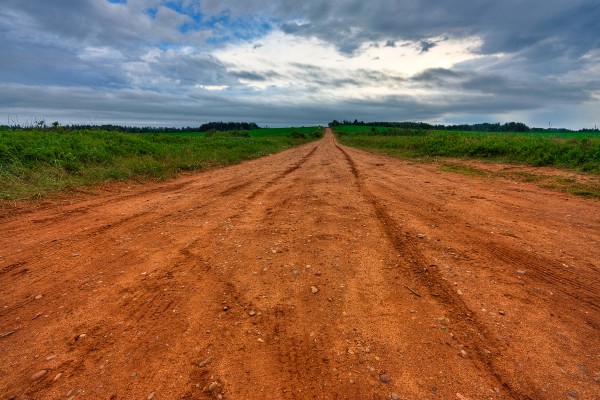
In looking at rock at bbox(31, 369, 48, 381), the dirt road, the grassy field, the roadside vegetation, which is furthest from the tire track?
the grassy field

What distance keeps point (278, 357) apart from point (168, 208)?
449 centimetres

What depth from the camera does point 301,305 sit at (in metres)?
2.93

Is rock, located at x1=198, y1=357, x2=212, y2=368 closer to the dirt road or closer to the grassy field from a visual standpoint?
the dirt road

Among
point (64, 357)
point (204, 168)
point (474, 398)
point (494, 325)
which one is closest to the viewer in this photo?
point (474, 398)

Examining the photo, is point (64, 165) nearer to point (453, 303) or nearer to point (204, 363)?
point (204, 363)

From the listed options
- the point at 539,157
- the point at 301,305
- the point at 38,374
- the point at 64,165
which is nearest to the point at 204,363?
the point at 301,305

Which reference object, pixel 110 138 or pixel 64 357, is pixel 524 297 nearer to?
pixel 64 357

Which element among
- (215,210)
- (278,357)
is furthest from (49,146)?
(278,357)

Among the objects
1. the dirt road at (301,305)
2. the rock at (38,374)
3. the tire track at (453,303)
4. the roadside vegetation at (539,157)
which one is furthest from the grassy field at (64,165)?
the roadside vegetation at (539,157)

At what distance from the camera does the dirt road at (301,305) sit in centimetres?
214

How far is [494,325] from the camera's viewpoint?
2645mm

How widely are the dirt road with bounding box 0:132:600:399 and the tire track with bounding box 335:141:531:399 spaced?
2cm

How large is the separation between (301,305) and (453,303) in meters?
1.33

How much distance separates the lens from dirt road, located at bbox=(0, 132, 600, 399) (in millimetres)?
2141
